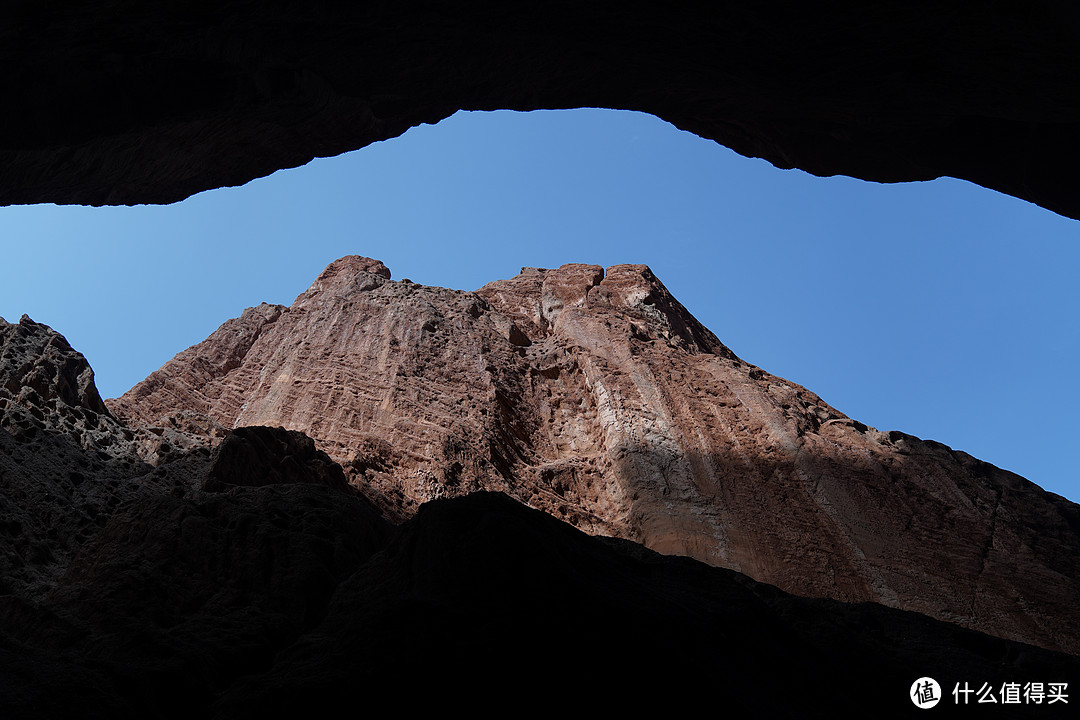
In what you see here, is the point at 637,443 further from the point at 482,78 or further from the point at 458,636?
the point at 458,636

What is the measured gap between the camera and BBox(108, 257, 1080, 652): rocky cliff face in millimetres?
15406

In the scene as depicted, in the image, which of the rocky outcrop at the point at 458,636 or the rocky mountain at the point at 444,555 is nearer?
the rocky outcrop at the point at 458,636

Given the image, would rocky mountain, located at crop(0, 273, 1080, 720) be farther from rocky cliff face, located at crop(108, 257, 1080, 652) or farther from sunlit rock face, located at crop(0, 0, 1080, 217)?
sunlit rock face, located at crop(0, 0, 1080, 217)

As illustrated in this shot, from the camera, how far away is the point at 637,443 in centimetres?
1886

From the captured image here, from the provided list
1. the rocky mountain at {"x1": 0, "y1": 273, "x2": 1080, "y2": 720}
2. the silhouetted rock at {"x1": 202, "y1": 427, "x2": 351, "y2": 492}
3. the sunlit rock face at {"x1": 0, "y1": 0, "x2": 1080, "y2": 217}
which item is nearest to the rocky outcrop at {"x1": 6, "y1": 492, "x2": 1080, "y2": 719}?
the rocky mountain at {"x1": 0, "y1": 273, "x2": 1080, "y2": 720}

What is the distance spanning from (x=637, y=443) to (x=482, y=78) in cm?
1060

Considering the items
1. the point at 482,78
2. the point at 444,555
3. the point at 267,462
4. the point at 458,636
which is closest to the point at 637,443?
the point at 267,462

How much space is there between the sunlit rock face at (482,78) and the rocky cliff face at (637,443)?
20.7 feet

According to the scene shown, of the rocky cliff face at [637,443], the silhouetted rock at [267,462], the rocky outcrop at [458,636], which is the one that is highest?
the rocky cliff face at [637,443]

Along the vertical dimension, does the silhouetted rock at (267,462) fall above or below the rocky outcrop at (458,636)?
above

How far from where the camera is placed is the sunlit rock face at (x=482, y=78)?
794cm


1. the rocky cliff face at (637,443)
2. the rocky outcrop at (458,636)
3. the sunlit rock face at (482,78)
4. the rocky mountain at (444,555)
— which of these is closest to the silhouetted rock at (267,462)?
the rocky mountain at (444,555)

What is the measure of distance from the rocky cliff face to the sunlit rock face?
20.7 feet

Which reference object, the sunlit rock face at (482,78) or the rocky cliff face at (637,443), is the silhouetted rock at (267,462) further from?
the sunlit rock face at (482,78)
